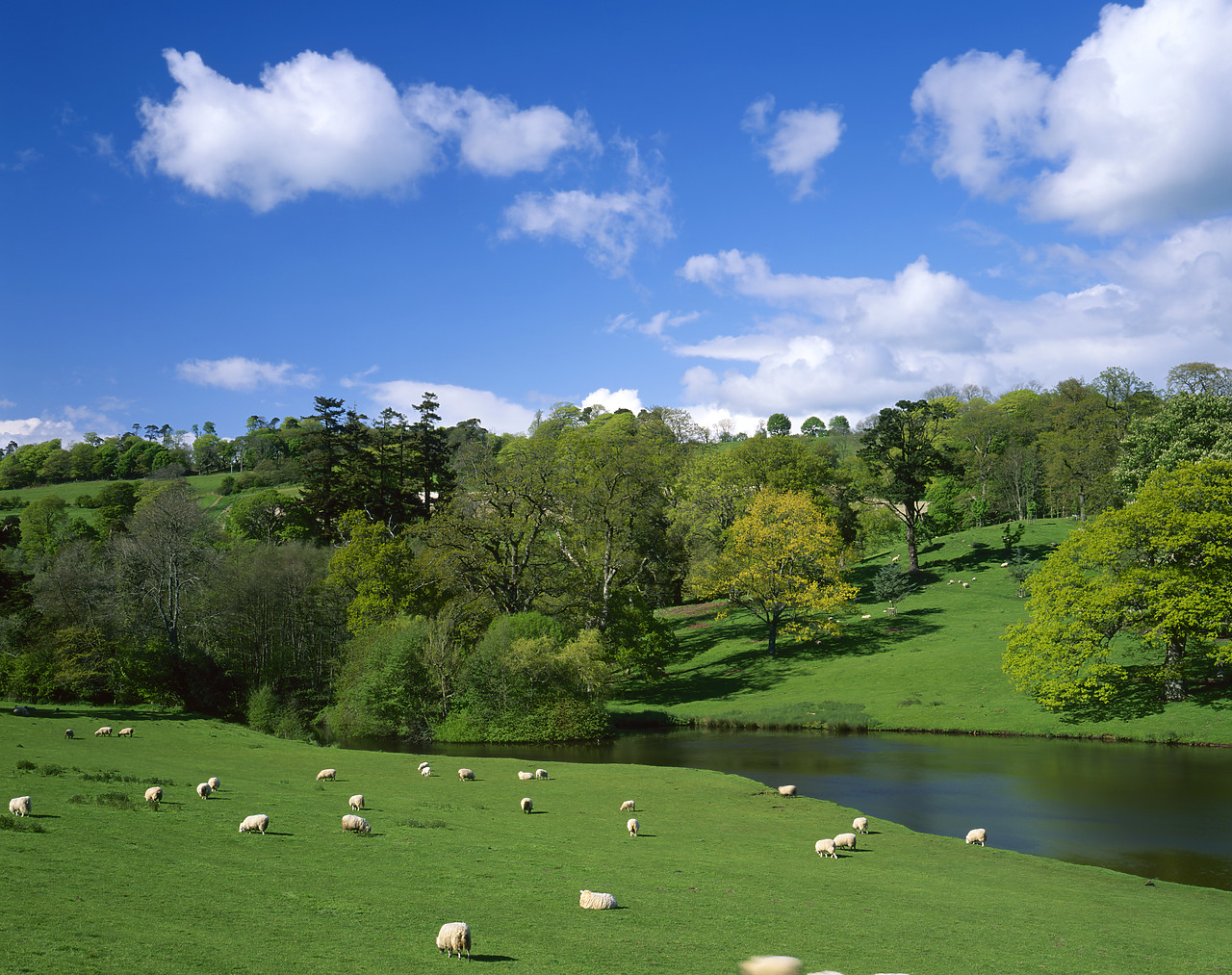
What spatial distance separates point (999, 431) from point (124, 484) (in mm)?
159723

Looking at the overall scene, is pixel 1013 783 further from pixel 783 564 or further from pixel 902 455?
pixel 902 455

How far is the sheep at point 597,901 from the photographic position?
14539mm

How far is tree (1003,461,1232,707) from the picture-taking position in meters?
44.4

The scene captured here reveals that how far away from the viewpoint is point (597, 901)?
14.6 metres

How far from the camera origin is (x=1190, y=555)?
45.9 meters

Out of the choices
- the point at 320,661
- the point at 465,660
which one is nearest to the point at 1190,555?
the point at 465,660

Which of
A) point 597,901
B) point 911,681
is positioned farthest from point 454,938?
point 911,681

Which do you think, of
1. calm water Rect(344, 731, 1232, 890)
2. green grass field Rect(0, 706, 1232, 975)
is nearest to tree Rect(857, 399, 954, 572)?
calm water Rect(344, 731, 1232, 890)

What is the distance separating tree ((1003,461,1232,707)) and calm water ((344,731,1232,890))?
5.45 meters

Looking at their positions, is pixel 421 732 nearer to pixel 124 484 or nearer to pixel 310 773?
pixel 310 773

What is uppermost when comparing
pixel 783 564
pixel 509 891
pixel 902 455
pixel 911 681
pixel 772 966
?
pixel 902 455

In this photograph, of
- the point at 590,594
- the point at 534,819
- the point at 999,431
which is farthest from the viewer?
the point at 999,431

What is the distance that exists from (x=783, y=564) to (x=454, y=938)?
198ft

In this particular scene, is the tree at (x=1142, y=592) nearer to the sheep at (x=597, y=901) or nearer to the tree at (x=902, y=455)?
the tree at (x=902, y=455)
